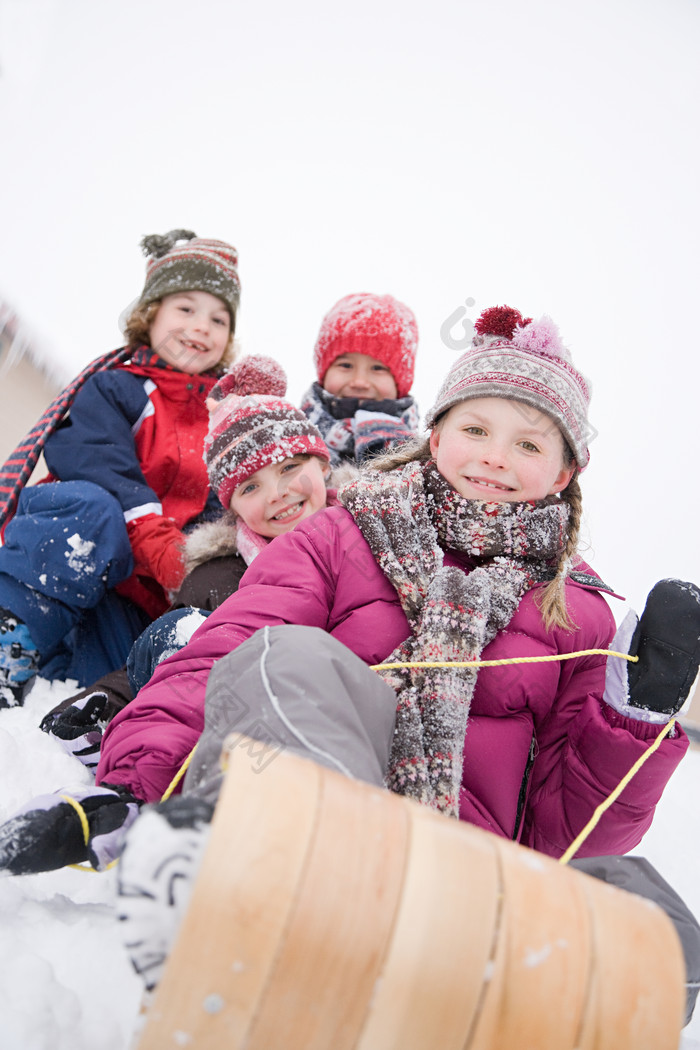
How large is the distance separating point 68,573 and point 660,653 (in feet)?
3.96

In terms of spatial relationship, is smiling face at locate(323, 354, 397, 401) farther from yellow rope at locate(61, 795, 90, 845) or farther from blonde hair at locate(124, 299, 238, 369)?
yellow rope at locate(61, 795, 90, 845)

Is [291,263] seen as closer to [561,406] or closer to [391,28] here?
[391,28]

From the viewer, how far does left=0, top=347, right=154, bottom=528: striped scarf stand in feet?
5.82

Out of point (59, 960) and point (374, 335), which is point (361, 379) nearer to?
point (374, 335)

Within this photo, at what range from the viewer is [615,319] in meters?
5.04

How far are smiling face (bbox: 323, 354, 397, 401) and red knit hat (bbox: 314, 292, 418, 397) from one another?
2 centimetres

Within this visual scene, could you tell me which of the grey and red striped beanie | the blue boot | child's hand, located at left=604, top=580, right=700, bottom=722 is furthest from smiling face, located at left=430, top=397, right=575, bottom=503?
the grey and red striped beanie

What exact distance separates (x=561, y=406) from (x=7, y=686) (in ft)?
4.15

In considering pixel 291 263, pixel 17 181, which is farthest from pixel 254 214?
pixel 17 181

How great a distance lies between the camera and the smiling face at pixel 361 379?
2018mm

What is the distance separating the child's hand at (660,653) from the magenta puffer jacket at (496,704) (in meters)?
0.04

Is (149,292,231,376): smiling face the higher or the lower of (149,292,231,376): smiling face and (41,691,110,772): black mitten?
the higher

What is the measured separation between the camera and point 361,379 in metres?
2.02

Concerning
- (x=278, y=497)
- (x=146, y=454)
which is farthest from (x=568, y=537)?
(x=146, y=454)
